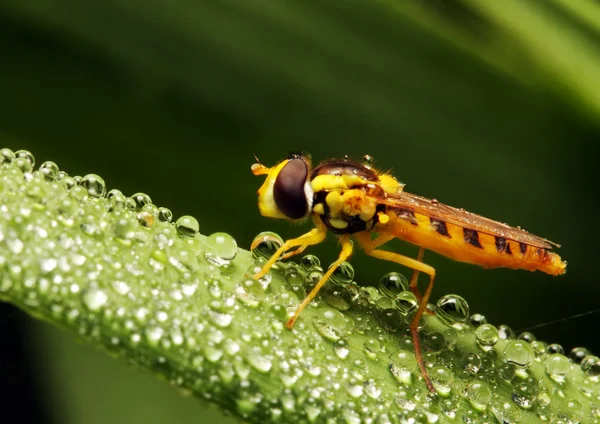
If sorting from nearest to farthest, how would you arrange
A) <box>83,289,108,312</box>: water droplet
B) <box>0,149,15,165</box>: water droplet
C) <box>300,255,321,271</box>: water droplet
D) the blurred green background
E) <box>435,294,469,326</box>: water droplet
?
<box>83,289,108,312</box>: water droplet
<box>0,149,15,165</box>: water droplet
<box>435,294,469,326</box>: water droplet
<box>300,255,321,271</box>: water droplet
the blurred green background

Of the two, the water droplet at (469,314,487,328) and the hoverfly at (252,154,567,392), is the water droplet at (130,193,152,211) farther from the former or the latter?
the water droplet at (469,314,487,328)

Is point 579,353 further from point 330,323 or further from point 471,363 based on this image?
point 330,323

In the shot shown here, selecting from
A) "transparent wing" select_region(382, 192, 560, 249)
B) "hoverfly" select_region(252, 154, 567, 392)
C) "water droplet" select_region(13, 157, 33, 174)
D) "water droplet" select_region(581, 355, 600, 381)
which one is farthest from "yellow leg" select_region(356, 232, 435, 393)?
"water droplet" select_region(13, 157, 33, 174)

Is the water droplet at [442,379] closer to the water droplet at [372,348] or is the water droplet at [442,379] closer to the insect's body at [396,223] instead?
the water droplet at [372,348]

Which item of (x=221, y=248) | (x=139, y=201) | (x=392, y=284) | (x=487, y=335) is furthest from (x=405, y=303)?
(x=139, y=201)

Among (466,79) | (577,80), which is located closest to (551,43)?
(577,80)

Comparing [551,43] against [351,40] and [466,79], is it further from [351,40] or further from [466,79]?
[351,40]
